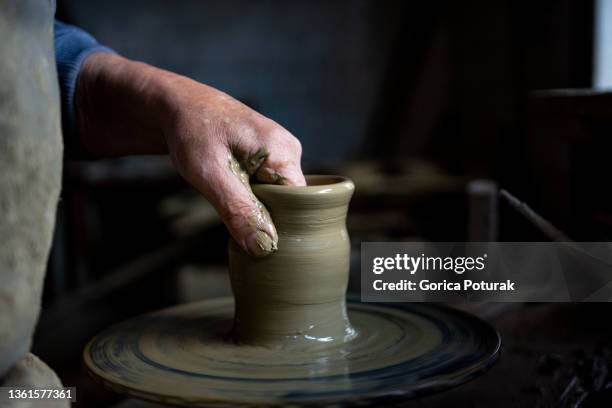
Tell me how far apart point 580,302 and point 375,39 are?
4857 millimetres

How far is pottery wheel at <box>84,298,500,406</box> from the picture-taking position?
3.95 ft

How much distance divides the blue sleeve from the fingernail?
0.71 metres

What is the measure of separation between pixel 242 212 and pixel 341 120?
5252mm

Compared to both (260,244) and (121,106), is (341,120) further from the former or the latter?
(260,244)

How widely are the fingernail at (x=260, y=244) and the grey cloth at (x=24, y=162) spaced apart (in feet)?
1.39

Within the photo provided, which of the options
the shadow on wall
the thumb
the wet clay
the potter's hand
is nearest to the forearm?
the potter's hand

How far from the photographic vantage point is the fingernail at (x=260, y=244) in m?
1.39

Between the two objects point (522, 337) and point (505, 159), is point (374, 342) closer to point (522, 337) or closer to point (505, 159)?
point (522, 337)

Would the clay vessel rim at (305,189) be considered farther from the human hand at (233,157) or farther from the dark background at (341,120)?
the dark background at (341,120)

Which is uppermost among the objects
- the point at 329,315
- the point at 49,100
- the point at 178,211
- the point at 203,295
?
the point at 49,100

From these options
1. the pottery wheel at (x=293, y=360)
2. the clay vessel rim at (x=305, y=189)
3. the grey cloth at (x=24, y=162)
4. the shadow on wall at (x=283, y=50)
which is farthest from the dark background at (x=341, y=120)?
the grey cloth at (x=24, y=162)

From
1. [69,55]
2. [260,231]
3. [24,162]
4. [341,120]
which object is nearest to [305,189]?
[260,231]

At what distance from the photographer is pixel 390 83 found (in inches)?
256

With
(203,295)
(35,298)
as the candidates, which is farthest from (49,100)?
(203,295)
